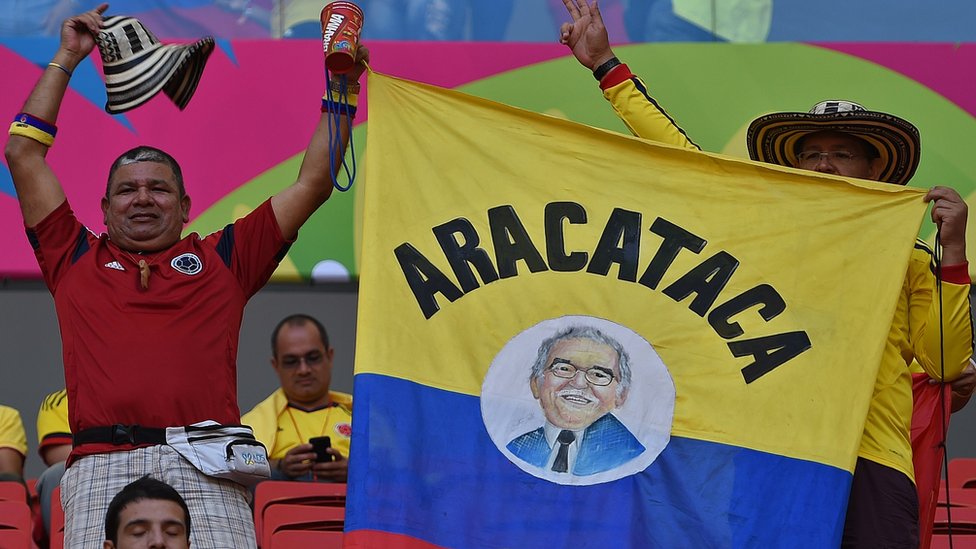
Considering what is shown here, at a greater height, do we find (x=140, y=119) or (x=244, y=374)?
(x=140, y=119)

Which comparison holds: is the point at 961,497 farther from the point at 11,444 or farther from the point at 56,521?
the point at 11,444

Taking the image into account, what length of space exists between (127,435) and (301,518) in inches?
55.7

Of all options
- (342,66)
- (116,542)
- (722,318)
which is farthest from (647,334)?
(116,542)

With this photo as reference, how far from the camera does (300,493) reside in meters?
5.63

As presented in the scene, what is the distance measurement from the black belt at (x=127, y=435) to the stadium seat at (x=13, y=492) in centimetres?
175

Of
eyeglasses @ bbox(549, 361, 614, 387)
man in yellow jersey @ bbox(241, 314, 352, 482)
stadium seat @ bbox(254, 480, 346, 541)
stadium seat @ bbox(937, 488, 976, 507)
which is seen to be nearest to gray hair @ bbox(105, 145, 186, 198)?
eyeglasses @ bbox(549, 361, 614, 387)

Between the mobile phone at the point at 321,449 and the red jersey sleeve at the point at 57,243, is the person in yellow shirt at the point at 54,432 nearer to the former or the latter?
the mobile phone at the point at 321,449

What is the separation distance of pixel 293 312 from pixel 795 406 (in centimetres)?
394

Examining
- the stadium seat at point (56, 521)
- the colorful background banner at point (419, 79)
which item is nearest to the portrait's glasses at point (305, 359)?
the colorful background banner at point (419, 79)

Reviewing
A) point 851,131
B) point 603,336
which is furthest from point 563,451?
point 851,131

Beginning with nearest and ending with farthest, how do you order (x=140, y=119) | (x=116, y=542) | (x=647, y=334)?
(x=116, y=542)
(x=647, y=334)
(x=140, y=119)

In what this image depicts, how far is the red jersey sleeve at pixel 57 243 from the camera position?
14.0 ft

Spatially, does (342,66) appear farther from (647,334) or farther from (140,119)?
(140,119)

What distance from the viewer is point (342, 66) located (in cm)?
442
